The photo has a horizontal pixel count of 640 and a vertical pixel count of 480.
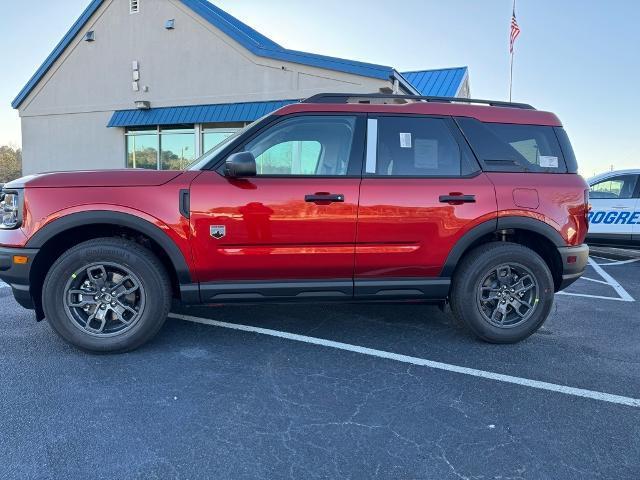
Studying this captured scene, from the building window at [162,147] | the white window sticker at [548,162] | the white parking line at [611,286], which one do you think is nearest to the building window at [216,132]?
the building window at [162,147]

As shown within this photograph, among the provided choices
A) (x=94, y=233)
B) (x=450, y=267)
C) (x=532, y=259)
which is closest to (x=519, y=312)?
(x=532, y=259)

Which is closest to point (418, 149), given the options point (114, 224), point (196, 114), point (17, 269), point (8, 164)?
point (114, 224)

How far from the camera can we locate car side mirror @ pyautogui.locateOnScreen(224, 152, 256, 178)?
10.6 feet

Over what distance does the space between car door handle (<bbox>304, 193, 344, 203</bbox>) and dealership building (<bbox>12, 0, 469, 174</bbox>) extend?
9056mm

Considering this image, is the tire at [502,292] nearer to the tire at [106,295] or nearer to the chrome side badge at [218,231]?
the chrome side badge at [218,231]

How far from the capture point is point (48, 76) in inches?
656

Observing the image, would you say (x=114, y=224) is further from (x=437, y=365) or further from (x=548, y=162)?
(x=548, y=162)

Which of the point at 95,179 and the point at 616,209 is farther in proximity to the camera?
the point at 616,209

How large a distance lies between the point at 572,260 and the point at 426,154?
1.50 meters

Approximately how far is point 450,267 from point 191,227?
2043 millimetres

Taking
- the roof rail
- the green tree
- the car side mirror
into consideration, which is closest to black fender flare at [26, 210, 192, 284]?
the car side mirror

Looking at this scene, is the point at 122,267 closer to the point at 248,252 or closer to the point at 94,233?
the point at 94,233

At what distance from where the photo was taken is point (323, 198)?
344 centimetres

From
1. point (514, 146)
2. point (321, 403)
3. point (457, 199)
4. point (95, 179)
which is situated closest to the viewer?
point (321, 403)
